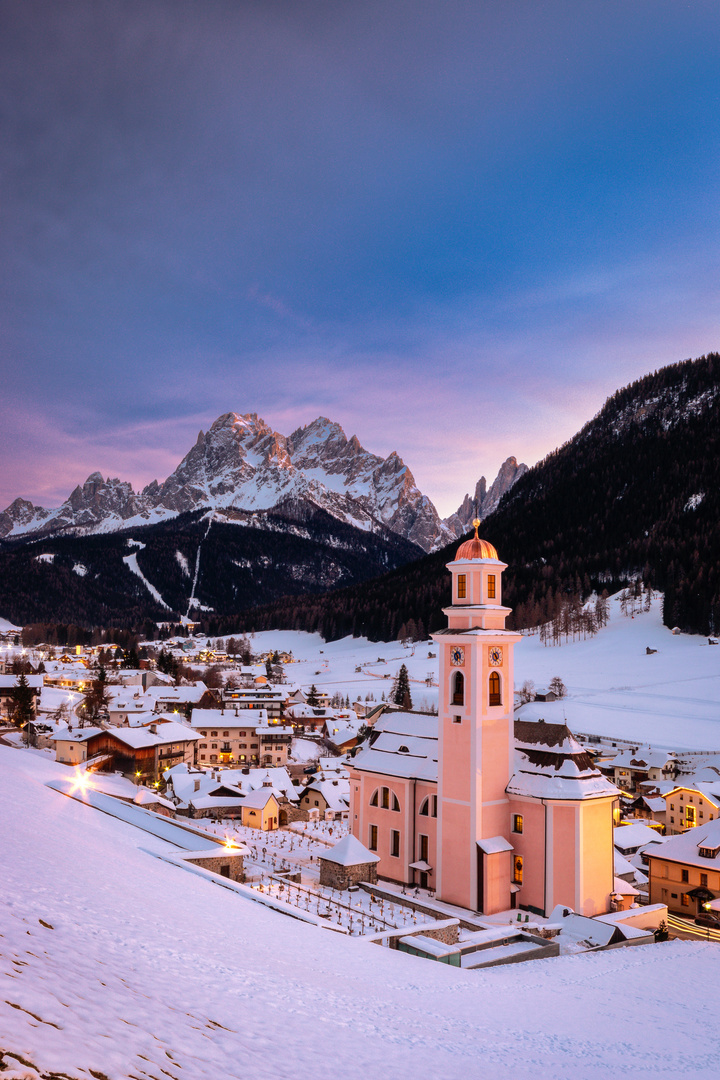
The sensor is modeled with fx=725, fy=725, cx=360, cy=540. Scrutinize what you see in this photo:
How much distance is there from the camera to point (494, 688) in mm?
30703

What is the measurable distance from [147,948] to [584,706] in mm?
89373

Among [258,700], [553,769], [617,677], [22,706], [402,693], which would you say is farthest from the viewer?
[617,677]

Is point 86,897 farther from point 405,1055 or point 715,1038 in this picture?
point 715,1038

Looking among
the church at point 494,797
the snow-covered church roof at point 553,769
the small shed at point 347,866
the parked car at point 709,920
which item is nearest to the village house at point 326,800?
the church at point 494,797

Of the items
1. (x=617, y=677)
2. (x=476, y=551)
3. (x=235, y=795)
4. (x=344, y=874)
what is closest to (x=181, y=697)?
(x=235, y=795)

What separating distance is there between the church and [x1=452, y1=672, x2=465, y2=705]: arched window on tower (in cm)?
4

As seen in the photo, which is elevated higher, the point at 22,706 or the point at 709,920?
the point at 22,706

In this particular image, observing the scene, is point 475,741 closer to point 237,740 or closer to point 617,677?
point 237,740

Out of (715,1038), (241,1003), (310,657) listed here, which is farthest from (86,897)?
(310,657)

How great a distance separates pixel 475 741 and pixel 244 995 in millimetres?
22448

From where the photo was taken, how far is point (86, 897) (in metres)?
9.78

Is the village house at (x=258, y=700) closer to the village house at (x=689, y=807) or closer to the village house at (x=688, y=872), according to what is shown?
the village house at (x=689, y=807)

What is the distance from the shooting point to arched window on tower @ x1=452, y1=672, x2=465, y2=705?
30.7 meters

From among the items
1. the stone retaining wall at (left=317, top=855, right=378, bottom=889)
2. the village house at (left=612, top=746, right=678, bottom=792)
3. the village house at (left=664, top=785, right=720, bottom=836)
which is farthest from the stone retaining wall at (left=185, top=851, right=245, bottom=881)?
the village house at (left=612, top=746, right=678, bottom=792)
